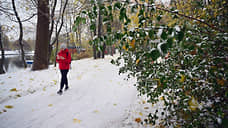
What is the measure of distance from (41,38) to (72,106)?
644cm

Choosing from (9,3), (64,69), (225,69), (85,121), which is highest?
(9,3)

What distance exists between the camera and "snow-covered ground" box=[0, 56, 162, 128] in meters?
3.31

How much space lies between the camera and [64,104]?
14.2ft

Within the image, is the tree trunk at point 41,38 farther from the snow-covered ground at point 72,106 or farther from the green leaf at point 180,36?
the green leaf at point 180,36

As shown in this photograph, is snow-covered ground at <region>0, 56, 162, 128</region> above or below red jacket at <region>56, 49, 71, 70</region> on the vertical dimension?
below

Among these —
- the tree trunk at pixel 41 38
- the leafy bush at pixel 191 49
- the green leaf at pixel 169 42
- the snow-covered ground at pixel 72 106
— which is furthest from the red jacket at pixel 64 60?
the green leaf at pixel 169 42

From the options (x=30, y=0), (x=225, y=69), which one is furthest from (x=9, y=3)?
(x=225, y=69)

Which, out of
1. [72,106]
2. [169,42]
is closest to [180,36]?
[169,42]

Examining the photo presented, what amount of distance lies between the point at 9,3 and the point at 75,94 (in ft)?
41.5

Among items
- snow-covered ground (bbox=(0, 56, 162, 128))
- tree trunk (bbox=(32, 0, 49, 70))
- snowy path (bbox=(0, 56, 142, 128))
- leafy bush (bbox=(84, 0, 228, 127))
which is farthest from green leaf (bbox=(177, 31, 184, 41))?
tree trunk (bbox=(32, 0, 49, 70))

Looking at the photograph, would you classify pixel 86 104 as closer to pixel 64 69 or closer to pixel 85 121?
pixel 85 121

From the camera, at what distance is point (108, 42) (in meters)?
1.50

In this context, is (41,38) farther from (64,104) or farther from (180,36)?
(180,36)

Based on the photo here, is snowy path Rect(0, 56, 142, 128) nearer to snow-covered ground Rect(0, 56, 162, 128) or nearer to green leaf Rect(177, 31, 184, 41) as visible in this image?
snow-covered ground Rect(0, 56, 162, 128)
